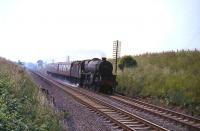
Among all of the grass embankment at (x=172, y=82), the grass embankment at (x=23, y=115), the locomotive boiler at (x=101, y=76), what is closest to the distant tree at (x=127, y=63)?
the grass embankment at (x=172, y=82)

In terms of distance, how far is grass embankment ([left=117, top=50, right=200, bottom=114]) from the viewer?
21123 mm

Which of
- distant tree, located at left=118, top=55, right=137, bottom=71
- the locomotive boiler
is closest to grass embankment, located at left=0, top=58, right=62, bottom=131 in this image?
the locomotive boiler

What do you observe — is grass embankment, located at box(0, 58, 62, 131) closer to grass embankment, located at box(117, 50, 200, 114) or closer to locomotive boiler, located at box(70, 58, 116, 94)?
grass embankment, located at box(117, 50, 200, 114)

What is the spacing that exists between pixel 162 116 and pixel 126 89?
1456 cm

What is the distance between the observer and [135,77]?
104 feet

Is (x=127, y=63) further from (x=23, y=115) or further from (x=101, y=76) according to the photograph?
(x=23, y=115)

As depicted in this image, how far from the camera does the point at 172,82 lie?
24.6 meters

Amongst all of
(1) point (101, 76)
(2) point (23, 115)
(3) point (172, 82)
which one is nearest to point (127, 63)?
(1) point (101, 76)

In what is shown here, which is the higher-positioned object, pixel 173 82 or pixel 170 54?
pixel 170 54

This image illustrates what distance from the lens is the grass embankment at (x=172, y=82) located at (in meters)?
21.1

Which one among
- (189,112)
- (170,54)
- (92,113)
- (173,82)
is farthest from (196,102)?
(170,54)

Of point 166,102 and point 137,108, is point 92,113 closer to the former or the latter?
point 137,108

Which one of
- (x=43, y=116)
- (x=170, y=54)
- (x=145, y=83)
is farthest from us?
(x=170, y=54)

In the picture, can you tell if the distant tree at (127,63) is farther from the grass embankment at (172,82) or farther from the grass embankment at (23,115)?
the grass embankment at (23,115)
